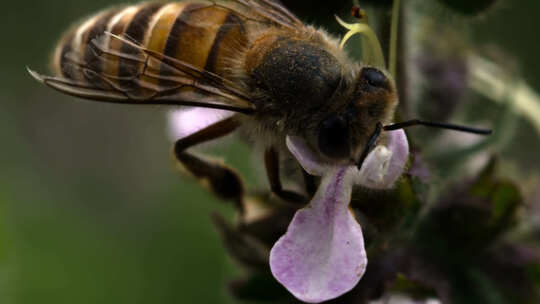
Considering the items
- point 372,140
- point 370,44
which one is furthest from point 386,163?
point 370,44

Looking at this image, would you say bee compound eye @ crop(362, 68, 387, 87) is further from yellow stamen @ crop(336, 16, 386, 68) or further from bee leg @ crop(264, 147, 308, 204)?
bee leg @ crop(264, 147, 308, 204)

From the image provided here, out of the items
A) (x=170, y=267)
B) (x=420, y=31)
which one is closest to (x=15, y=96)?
(x=170, y=267)

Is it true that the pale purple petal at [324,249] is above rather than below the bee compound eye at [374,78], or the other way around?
below

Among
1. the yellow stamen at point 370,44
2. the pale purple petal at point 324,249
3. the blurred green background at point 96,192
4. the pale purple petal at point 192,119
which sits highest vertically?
the yellow stamen at point 370,44

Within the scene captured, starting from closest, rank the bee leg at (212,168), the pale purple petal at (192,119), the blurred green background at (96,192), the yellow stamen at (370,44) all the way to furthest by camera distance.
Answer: the yellow stamen at (370,44)
the bee leg at (212,168)
the pale purple petal at (192,119)
the blurred green background at (96,192)

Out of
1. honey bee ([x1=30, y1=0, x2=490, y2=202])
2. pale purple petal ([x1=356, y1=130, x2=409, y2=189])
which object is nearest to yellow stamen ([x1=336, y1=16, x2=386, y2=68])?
honey bee ([x1=30, y1=0, x2=490, y2=202])

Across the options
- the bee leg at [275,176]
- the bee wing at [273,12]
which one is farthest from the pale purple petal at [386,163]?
the bee wing at [273,12]

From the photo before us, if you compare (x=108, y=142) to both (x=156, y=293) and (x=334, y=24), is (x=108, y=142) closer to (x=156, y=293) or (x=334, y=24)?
(x=156, y=293)

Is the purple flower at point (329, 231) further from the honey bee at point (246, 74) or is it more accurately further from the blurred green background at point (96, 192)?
the blurred green background at point (96, 192)
